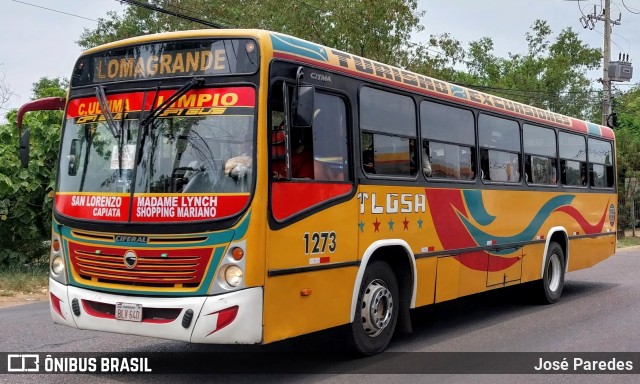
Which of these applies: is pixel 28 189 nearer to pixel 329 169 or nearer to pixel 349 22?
pixel 329 169

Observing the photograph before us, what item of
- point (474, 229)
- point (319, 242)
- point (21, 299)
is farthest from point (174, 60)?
point (21, 299)

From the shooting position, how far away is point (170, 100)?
6191mm

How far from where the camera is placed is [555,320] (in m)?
10.0

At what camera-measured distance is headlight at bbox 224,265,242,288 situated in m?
5.85

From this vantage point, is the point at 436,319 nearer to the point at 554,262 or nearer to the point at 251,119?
the point at 554,262

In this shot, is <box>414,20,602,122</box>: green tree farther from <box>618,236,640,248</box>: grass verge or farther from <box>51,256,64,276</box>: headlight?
<box>51,256,64,276</box>: headlight

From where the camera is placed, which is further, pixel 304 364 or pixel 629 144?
pixel 629 144

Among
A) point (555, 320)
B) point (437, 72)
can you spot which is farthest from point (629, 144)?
point (555, 320)

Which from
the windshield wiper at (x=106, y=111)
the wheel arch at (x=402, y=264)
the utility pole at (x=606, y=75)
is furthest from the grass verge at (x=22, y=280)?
the utility pole at (x=606, y=75)

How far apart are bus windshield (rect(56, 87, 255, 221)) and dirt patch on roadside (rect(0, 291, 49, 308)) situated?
5940mm

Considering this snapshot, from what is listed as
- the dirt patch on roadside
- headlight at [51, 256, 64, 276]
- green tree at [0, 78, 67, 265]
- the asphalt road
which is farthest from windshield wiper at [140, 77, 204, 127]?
green tree at [0, 78, 67, 265]

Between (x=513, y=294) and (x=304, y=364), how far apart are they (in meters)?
6.47

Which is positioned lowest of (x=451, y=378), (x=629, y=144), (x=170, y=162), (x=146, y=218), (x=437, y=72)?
(x=451, y=378)

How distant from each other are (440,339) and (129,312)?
3974 mm
